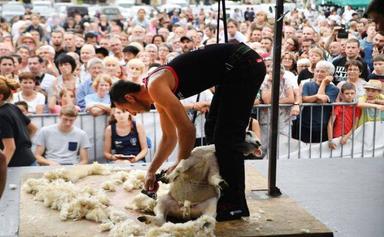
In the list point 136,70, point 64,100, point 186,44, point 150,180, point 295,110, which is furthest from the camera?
point 186,44

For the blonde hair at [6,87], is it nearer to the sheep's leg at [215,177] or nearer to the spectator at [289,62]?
the sheep's leg at [215,177]

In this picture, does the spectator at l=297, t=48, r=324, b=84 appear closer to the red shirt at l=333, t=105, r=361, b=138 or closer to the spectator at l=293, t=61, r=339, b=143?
the spectator at l=293, t=61, r=339, b=143

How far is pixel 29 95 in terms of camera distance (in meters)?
7.98

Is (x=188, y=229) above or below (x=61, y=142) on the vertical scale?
below

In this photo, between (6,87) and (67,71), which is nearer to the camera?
(6,87)

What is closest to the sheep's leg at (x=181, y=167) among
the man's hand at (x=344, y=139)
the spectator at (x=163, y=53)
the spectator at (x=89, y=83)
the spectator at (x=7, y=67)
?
the man's hand at (x=344, y=139)

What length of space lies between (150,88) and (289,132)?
143 inches

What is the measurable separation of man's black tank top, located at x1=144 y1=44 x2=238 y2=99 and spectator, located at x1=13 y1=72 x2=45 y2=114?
147 inches

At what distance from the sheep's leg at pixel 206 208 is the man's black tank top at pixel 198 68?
0.77 metres

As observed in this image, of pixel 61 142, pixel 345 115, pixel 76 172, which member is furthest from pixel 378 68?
pixel 76 172

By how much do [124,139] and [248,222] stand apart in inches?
113

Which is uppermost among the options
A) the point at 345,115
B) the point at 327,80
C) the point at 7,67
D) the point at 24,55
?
the point at 24,55

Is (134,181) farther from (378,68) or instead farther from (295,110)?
(378,68)

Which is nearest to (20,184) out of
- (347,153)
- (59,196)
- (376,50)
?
(59,196)
